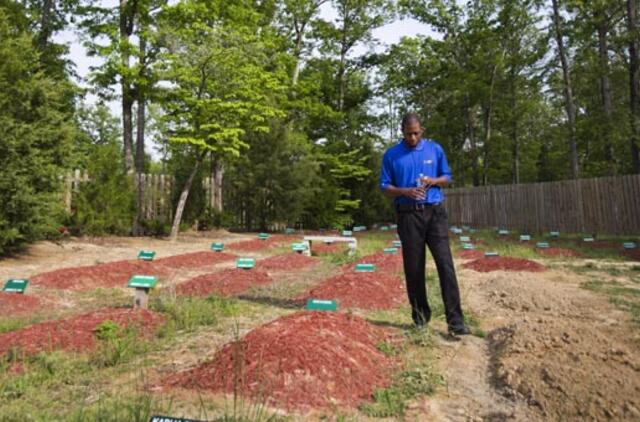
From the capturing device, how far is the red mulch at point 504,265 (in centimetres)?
758

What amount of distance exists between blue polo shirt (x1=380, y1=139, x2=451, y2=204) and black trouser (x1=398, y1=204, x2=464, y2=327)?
127 millimetres

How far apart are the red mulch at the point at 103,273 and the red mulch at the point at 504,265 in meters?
5.36

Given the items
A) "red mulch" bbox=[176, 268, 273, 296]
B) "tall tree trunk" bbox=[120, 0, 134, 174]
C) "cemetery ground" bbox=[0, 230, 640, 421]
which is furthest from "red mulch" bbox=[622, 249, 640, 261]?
"tall tree trunk" bbox=[120, 0, 134, 174]

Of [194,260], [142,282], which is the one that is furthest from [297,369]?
[194,260]

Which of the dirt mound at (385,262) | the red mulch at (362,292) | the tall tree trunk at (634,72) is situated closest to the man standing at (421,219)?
the red mulch at (362,292)

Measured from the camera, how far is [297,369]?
8.44 ft

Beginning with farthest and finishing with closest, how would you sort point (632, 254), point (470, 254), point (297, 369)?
point (470, 254) < point (632, 254) < point (297, 369)

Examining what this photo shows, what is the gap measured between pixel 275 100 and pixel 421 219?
54.4 ft

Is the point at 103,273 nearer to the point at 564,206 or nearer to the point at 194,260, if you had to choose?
the point at 194,260

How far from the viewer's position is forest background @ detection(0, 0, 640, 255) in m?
8.91

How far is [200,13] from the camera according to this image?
563 inches

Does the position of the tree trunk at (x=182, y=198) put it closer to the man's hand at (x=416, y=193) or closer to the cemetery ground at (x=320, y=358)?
the cemetery ground at (x=320, y=358)

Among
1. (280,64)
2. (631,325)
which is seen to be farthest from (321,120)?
(631,325)

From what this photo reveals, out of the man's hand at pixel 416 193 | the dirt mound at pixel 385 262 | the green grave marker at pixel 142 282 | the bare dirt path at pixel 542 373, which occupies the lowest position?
the bare dirt path at pixel 542 373
